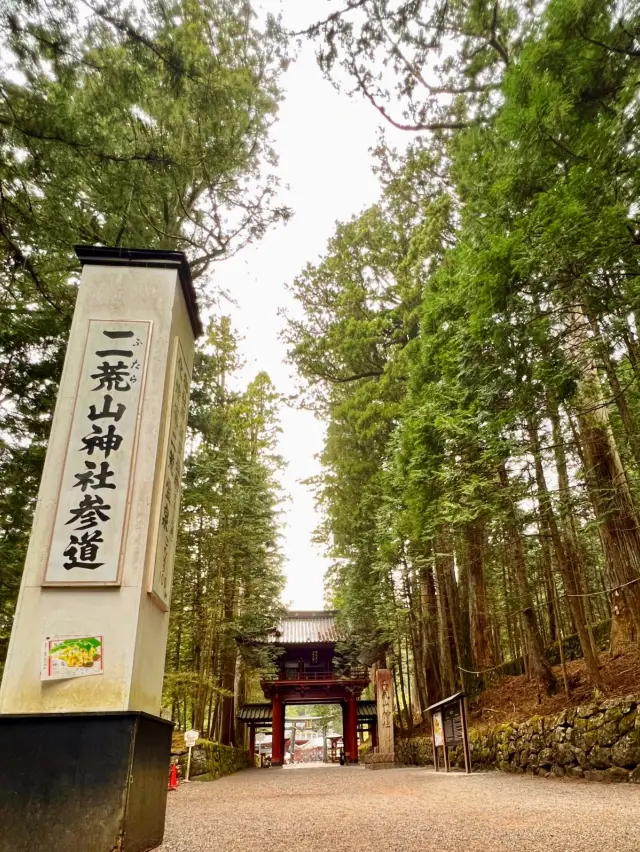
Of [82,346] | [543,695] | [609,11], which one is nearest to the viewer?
[82,346]

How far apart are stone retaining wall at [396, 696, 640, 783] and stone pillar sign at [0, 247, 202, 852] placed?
482 cm

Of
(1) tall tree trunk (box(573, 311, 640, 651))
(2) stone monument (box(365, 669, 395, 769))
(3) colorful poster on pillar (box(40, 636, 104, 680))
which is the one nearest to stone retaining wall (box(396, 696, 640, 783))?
(1) tall tree trunk (box(573, 311, 640, 651))

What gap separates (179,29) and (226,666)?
1321 cm

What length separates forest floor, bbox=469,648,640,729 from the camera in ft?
21.0

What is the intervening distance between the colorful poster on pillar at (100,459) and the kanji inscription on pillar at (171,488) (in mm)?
226

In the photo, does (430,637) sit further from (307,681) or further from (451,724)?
(307,681)

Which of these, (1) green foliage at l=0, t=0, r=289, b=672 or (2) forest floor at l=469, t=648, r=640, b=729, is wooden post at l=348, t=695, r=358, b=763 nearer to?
(2) forest floor at l=469, t=648, r=640, b=729

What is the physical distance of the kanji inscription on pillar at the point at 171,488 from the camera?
2.97m

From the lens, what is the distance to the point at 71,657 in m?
2.53

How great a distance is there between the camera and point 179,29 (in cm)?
389

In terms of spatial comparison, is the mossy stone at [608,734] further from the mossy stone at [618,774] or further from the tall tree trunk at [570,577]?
the tall tree trunk at [570,577]

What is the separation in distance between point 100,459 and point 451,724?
7877 millimetres

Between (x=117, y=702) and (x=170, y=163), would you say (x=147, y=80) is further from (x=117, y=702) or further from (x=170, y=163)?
(x=117, y=702)

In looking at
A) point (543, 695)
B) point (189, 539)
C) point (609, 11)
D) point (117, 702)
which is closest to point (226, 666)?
point (189, 539)
